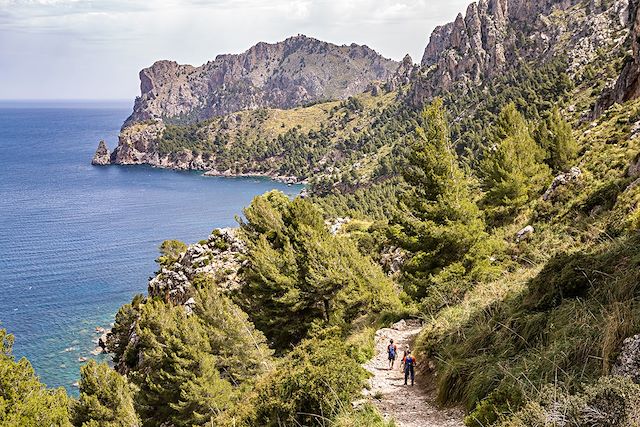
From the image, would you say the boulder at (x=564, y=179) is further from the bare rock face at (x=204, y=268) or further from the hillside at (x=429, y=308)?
the bare rock face at (x=204, y=268)

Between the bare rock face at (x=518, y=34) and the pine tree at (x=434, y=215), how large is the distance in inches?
4473

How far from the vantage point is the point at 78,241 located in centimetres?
10056

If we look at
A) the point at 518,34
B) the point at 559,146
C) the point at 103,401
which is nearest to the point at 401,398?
the point at 103,401

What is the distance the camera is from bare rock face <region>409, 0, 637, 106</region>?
12675 centimetres

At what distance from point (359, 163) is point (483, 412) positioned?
180 metres

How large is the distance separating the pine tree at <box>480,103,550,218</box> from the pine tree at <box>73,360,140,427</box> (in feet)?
91.2

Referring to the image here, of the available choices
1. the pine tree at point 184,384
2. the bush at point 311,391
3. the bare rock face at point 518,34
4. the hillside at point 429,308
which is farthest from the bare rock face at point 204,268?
the bare rock face at point 518,34

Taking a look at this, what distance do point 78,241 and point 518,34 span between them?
495 feet

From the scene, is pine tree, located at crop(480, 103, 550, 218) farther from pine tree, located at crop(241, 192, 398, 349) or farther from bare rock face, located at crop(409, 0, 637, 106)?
bare rock face, located at crop(409, 0, 637, 106)

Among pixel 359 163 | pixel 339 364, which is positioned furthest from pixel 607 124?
pixel 359 163

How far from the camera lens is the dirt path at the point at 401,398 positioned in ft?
36.5

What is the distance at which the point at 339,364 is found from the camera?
1180cm

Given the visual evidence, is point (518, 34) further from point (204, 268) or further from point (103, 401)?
point (103, 401)

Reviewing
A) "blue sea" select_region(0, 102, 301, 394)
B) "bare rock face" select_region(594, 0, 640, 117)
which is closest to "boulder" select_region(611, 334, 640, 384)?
"bare rock face" select_region(594, 0, 640, 117)
